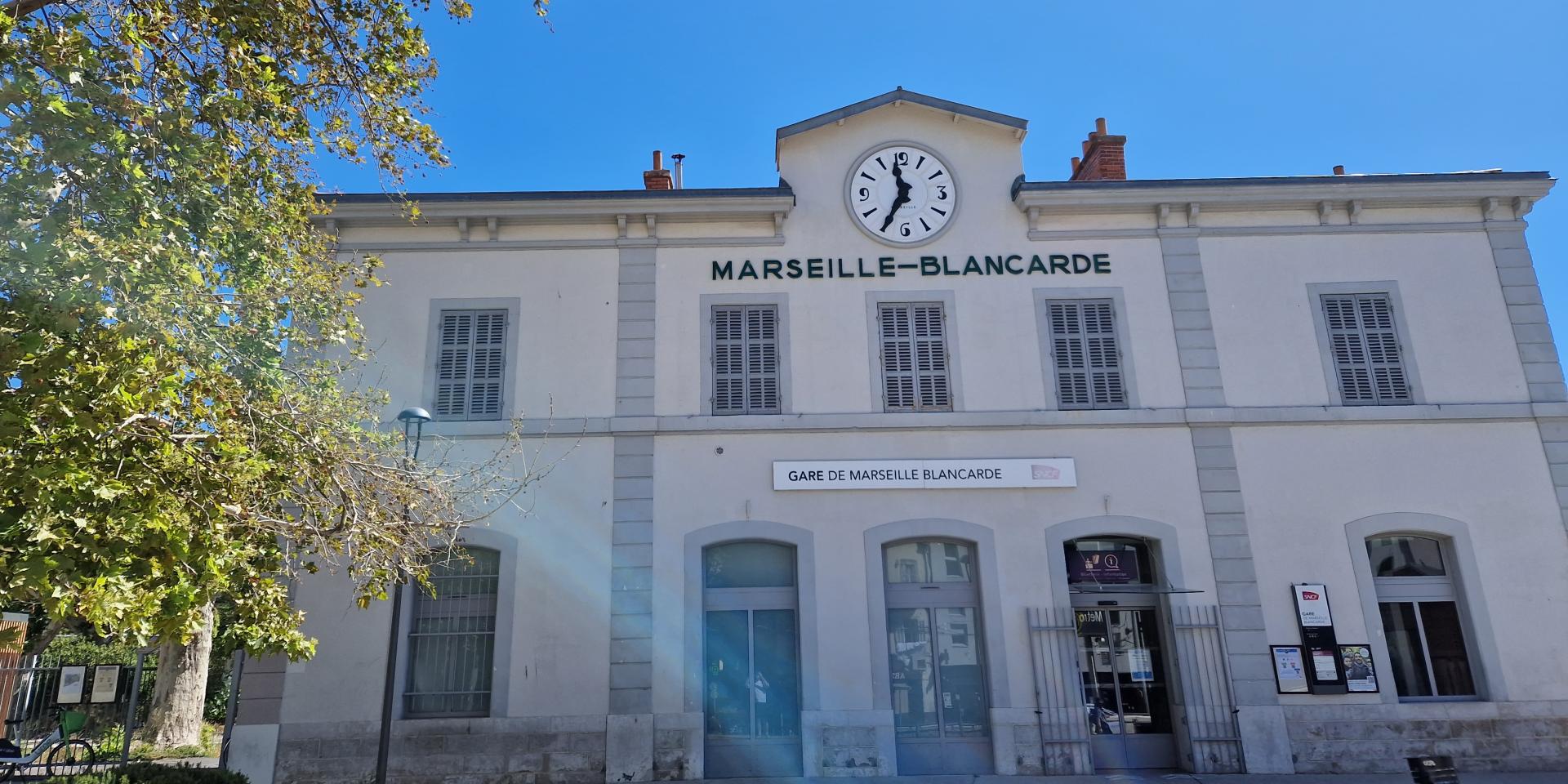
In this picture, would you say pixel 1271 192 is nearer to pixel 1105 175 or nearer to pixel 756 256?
pixel 1105 175

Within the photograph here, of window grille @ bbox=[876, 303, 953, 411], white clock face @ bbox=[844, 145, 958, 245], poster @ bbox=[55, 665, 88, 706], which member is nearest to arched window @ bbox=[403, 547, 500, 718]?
window grille @ bbox=[876, 303, 953, 411]

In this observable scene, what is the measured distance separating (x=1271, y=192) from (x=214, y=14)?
36.3 feet

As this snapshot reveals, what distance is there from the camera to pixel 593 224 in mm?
11406

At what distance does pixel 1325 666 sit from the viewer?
9.91 meters

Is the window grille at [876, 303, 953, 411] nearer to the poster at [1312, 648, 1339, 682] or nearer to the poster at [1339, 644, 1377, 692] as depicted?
the poster at [1312, 648, 1339, 682]

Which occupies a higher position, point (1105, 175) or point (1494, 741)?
point (1105, 175)

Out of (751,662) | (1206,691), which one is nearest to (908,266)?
A: (751,662)

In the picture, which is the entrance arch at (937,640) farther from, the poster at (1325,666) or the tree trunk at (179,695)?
the tree trunk at (179,695)

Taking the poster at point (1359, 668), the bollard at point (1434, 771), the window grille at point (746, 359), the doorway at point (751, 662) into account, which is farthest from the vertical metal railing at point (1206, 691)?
the window grille at point (746, 359)

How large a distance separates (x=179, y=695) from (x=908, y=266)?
535 inches

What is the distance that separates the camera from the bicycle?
948cm

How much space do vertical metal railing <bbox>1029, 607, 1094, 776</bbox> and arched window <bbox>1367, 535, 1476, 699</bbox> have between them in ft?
11.5

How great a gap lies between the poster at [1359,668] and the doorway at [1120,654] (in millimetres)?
1858

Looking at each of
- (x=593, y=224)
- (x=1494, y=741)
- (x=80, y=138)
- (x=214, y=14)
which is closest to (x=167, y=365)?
(x=80, y=138)
